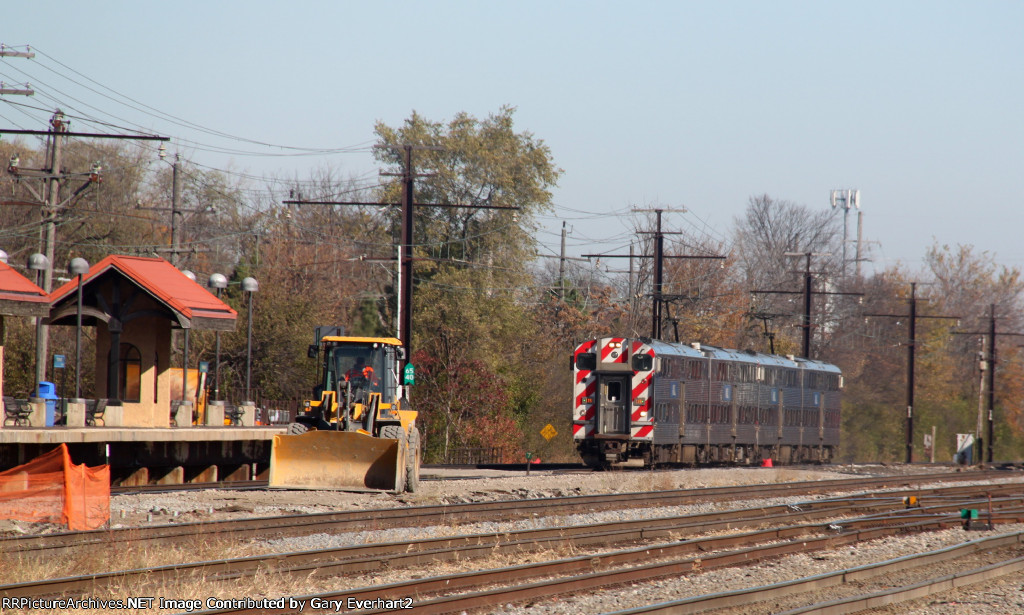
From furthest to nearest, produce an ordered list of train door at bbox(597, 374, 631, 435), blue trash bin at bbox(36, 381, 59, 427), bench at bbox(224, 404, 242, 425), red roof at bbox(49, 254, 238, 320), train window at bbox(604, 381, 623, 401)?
bench at bbox(224, 404, 242, 425) → train window at bbox(604, 381, 623, 401) → train door at bbox(597, 374, 631, 435) → red roof at bbox(49, 254, 238, 320) → blue trash bin at bbox(36, 381, 59, 427)

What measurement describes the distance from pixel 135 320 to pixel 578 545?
1790cm

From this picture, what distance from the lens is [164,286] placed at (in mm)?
27609

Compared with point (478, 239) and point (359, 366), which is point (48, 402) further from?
point (478, 239)

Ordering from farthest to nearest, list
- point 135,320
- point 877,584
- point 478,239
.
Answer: point 478,239, point 135,320, point 877,584

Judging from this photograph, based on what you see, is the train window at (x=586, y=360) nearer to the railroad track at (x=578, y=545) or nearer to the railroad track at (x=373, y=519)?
the railroad track at (x=373, y=519)

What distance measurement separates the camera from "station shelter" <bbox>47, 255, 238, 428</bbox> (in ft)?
86.9

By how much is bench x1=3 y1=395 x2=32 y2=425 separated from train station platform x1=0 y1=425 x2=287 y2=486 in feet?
6.34

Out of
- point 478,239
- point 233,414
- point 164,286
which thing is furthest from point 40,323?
point 478,239

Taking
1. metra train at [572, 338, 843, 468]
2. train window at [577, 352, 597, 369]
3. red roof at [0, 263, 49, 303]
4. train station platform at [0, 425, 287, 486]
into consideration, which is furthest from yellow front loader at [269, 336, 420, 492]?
metra train at [572, 338, 843, 468]

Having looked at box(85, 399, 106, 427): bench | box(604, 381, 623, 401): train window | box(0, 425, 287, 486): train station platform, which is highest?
box(604, 381, 623, 401): train window

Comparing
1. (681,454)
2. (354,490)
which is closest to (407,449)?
(354,490)

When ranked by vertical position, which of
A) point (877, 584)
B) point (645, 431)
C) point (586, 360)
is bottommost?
point (877, 584)

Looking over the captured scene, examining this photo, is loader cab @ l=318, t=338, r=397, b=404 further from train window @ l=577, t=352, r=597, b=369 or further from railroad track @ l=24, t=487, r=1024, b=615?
train window @ l=577, t=352, r=597, b=369

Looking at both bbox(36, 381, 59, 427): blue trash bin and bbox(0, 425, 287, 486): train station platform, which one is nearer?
bbox(0, 425, 287, 486): train station platform
